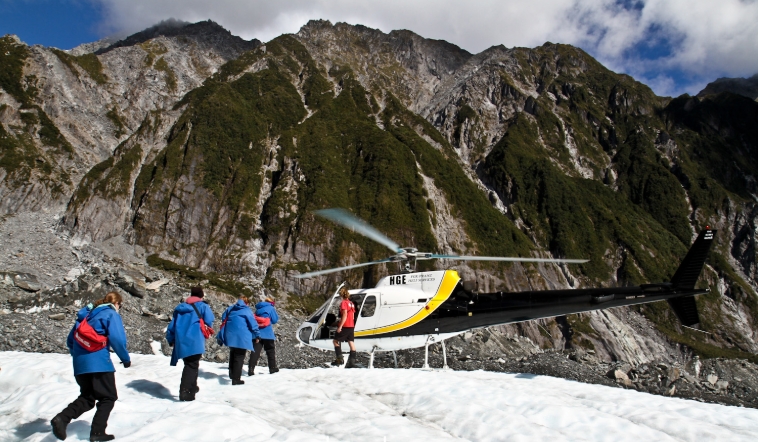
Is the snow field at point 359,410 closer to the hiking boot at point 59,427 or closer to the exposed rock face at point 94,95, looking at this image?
the hiking boot at point 59,427

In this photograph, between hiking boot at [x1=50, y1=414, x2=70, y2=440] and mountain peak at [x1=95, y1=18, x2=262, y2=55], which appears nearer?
hiking boot at [x1=50, y1=414, x2=70, y2=440]

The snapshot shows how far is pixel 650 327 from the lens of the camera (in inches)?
2982

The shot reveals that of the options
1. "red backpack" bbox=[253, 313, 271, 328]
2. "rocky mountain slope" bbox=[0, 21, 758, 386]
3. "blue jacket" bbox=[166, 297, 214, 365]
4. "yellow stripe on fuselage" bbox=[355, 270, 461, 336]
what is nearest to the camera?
"blue jacket" bbox=[166, 297, 214, 365]

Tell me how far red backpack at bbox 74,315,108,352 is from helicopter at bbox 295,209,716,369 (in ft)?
23.5

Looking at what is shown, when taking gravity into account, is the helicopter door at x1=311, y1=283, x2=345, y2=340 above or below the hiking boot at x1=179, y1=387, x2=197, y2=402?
above

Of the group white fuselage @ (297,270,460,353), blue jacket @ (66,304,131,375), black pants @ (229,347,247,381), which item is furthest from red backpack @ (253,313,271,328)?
blue jacket @ (66,304,131,375)

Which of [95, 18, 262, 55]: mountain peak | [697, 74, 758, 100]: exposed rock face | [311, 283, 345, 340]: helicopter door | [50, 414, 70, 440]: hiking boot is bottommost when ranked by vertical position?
[50, 414, 70, 440]: hiking boot

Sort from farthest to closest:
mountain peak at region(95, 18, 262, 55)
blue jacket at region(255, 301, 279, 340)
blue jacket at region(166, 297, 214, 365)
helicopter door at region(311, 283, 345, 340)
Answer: mountain peak at region(95, 18, 262, 55) < helicopter door at region(311, 283, 345, 340) < blue jacket at region(255, 301, 279, 340) < blue jacket at region(166, 297, 214, 365)

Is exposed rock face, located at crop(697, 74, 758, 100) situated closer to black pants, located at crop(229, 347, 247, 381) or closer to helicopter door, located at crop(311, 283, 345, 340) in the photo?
helicopter door, located at crop(311, 283, 345, 340)

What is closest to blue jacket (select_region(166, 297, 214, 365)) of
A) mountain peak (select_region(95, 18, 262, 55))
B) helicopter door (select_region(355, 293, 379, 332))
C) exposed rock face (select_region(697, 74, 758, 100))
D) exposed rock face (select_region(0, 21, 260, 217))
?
helicopter door (select_region(355, 293, 379, 332))

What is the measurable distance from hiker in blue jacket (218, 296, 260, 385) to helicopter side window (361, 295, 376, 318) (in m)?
4.93

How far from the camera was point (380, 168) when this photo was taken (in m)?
74.1

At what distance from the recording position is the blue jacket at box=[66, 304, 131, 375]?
20.6ft

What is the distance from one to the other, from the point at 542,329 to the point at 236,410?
2420 inches
